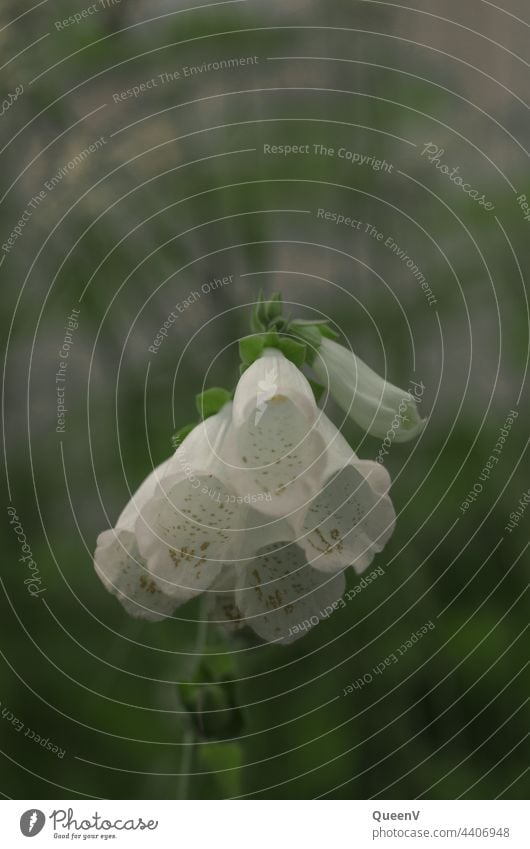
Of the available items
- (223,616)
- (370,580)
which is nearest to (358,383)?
(223,616)

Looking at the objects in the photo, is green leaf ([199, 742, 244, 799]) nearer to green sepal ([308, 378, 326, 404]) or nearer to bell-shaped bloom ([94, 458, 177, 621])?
bell-shaped bloom ([94, 458, 177, 621])

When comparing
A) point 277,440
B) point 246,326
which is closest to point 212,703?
point 277,440

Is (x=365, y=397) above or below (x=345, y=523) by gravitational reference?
above

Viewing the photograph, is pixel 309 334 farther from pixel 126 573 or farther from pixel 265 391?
pixel 126 573

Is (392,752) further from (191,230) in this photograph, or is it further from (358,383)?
(191,230)

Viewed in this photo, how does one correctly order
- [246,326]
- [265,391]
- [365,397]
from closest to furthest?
[265,391], [365,397], [246,326]

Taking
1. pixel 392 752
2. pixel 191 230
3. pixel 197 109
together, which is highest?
pixel 197 109
